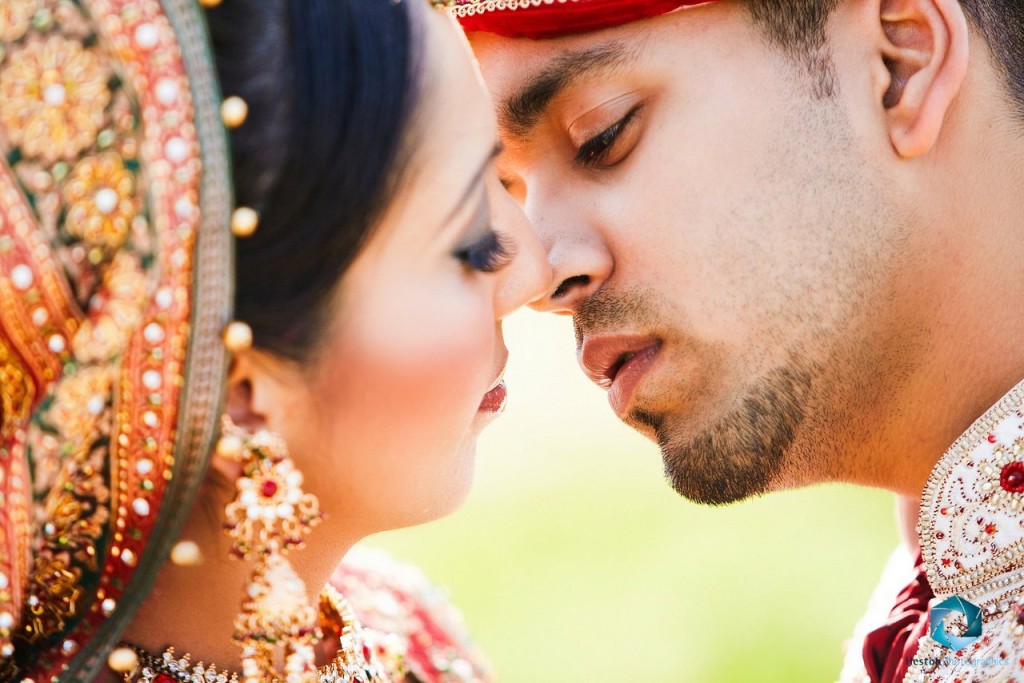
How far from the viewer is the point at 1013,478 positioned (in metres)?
2.18

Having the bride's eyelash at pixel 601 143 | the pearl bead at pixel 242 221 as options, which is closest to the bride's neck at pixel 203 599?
the pearl bead at pixel 242 221

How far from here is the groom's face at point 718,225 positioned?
2408 millimetres

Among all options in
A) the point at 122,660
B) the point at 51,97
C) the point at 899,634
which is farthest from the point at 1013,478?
the point at 51,97

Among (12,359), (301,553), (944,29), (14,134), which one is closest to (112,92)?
(14,134)

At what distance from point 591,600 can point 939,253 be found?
13.9ft

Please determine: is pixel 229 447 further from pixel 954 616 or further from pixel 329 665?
pixel 954 616

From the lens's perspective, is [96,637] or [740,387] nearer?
[96,637]

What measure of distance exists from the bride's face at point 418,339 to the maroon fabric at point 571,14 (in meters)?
0.41

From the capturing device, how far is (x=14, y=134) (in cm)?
162

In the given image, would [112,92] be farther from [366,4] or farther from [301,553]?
[301,553]

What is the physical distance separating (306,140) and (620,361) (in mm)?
1077

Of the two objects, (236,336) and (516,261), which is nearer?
(236,336)

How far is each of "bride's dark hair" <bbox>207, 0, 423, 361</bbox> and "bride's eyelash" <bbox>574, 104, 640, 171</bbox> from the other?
2.24 feet

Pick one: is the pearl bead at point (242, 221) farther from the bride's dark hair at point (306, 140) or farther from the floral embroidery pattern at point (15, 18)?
the floral embroidery pattern at point (15, 18)
